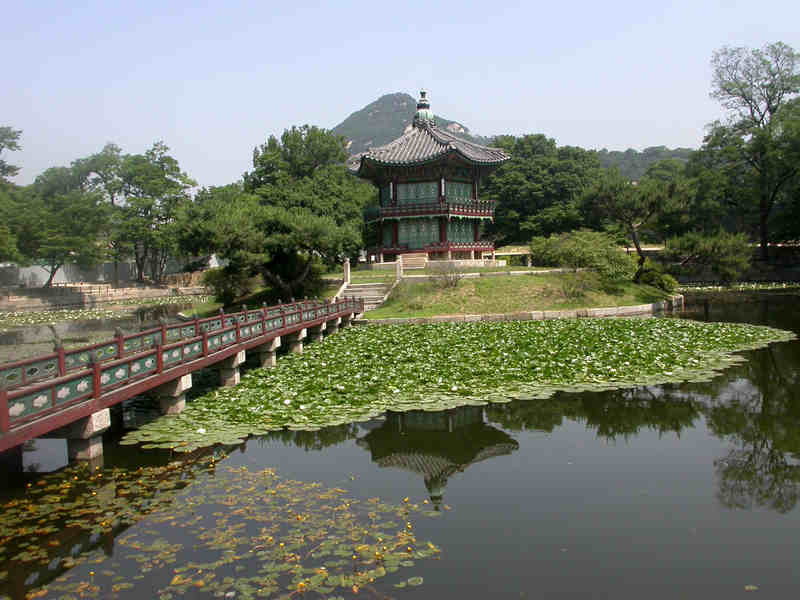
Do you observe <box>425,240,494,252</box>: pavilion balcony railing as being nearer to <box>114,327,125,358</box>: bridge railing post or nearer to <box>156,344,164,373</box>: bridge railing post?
<box>156,344,164,373</box>: bridge railing post

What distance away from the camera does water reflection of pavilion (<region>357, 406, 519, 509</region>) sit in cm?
961

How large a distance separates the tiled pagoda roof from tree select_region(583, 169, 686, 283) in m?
7.75

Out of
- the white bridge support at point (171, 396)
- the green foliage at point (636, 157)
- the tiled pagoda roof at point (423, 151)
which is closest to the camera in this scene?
the white bridge support at point (171, 396)

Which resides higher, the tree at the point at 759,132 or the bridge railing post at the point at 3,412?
the tree at the point at 759,132

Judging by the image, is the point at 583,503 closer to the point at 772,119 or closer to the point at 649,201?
the point at 649,201

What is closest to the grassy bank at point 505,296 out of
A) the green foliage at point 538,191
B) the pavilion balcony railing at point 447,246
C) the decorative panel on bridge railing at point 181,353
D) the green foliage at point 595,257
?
the green foliage at point 595,257

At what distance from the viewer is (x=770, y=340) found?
21.5 m

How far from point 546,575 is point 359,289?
28.2 m

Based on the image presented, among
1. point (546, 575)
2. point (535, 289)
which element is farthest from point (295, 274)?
point (546, 575)

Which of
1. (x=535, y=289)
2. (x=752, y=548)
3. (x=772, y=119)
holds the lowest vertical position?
(x=752, y=548)

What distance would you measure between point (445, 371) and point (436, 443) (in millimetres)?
5205

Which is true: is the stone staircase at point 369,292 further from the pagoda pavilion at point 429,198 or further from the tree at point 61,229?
the tree at point 61,229

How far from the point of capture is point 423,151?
1622 inches

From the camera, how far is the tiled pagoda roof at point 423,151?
39875mm
